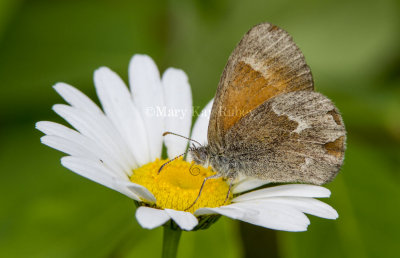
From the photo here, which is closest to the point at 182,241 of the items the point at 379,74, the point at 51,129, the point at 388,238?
the point at 51,129

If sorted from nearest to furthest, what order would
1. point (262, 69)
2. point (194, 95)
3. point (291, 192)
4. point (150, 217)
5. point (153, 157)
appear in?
point (150, 217) → point (291, 192) → point (262, 69) → point (153, 157) → point (194, 95)

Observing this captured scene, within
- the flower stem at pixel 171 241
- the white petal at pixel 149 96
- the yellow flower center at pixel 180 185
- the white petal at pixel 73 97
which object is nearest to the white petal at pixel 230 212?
the flower stem at pixel 171 241

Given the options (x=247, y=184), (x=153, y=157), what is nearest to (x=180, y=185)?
(x=247, y=184)

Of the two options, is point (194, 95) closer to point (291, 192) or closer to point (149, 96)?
point (149, 96)

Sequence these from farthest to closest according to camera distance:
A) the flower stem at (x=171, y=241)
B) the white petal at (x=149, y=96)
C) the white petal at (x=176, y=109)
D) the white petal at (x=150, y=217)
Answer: the white petal at (x=176, y=109), the white petal at (x=149, y=96), the flower stem at (x=171, y=241), the white petal at (x=150, y=217)

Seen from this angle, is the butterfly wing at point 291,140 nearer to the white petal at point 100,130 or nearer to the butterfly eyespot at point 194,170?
the butterfly eyespot at point 194,170

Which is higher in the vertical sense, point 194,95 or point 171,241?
point 194,95

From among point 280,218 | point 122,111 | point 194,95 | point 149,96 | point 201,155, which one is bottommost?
point 280,218
